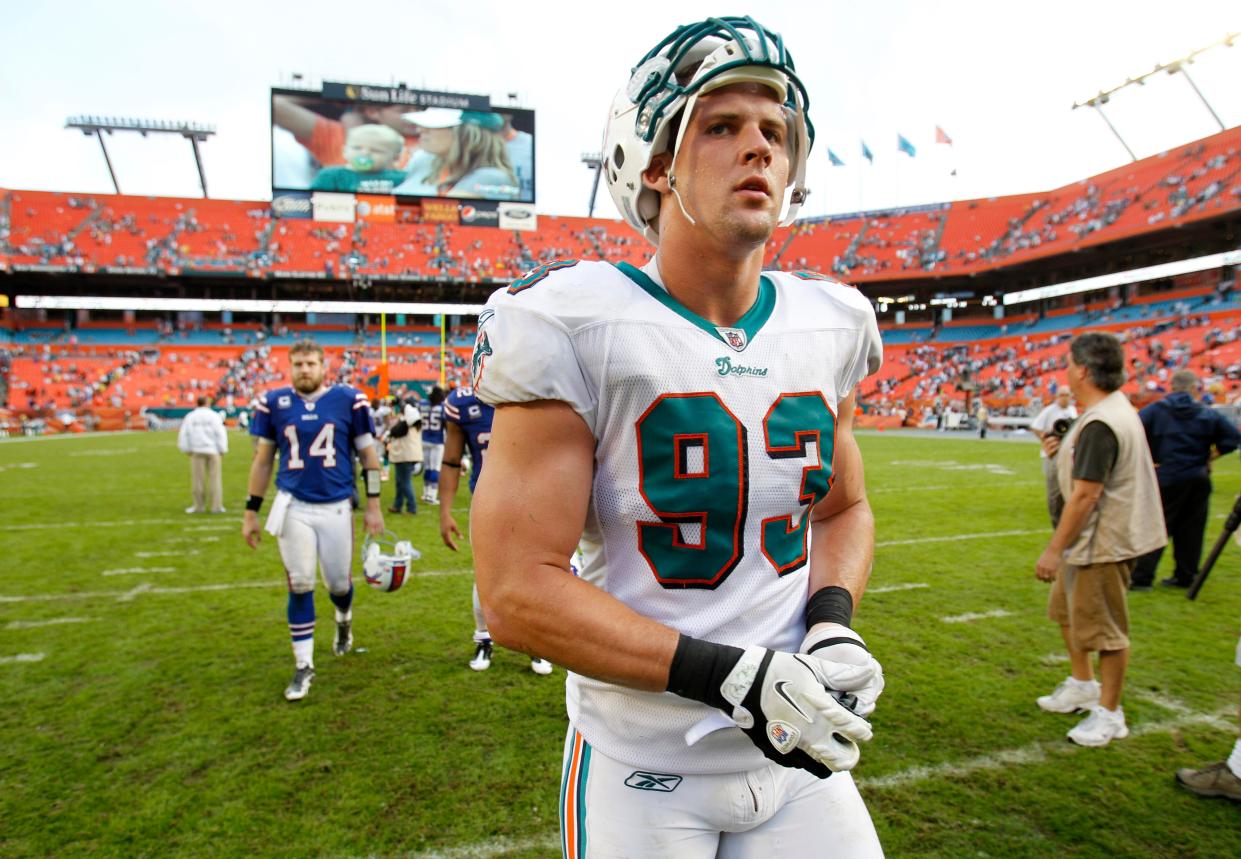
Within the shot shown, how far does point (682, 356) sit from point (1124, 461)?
3404 millimetres

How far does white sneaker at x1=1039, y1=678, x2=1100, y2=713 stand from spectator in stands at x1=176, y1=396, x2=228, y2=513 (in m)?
10.4

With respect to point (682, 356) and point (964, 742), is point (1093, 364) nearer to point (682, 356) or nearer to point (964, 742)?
point (964, 742)

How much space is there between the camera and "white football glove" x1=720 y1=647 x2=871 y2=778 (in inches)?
48.3

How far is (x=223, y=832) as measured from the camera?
3.03 m

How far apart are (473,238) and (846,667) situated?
4867 cm

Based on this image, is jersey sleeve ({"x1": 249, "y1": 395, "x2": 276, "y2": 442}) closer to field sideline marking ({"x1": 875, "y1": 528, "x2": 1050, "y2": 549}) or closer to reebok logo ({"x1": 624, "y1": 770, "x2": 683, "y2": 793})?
reebok logo ({"x1": 624, "y1": 770, "x2": 683, "y2": 793})

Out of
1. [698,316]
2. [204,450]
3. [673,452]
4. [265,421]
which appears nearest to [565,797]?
[673,452]

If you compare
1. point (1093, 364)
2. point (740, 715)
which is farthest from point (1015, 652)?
point (740, 715)

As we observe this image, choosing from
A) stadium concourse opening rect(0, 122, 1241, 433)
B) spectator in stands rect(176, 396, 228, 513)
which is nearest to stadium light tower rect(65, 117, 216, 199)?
stadium concourse opening rect(0, 122, 1241, 433)

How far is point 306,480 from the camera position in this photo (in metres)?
4.70

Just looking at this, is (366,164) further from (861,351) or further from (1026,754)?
(861,351)

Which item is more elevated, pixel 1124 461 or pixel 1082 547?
pixel 1124 461

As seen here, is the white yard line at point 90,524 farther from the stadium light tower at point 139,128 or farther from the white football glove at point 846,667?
the stadium light tower at point 139,128

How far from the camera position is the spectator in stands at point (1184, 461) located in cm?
644
